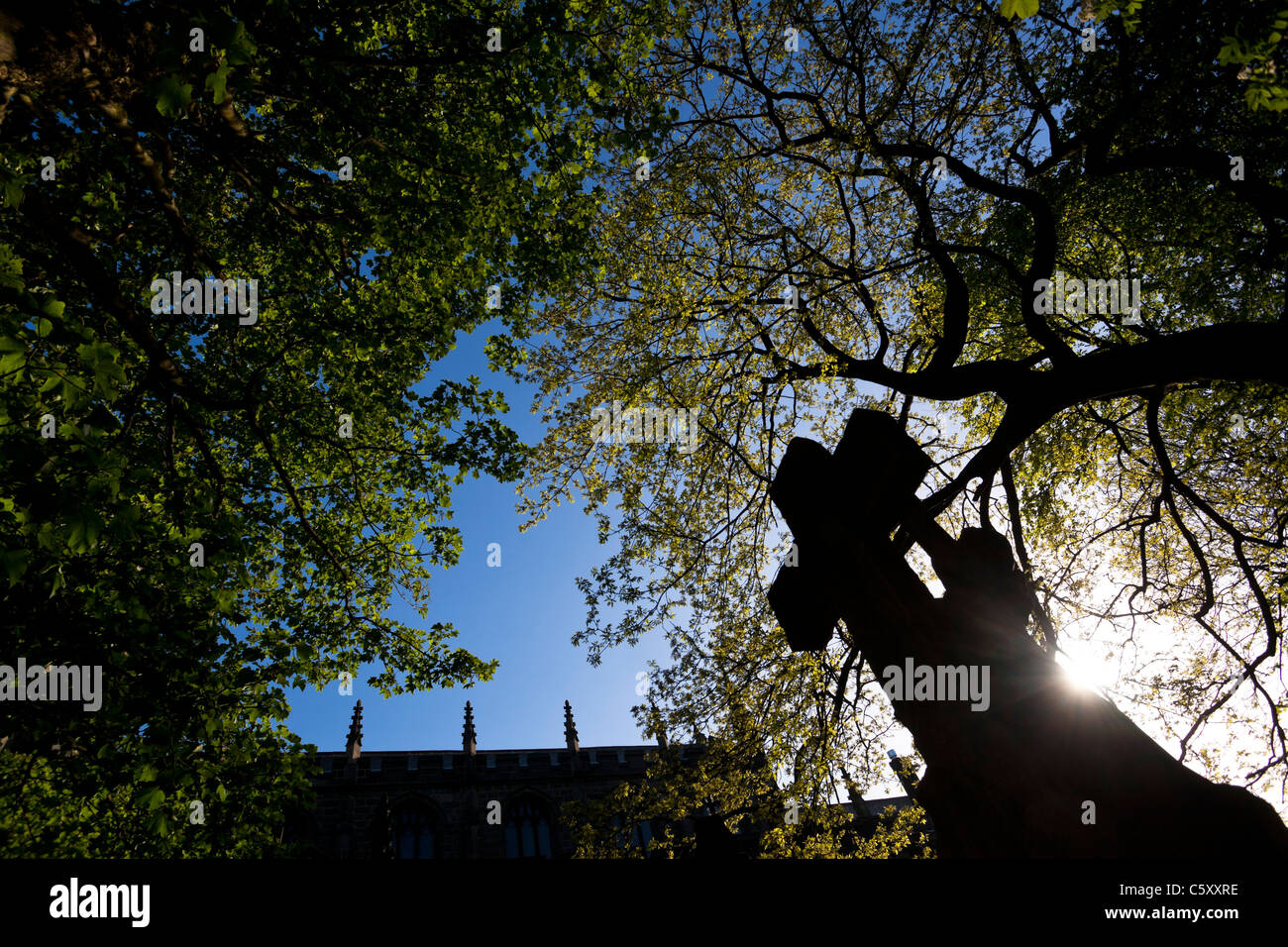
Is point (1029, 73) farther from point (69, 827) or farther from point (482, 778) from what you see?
point (482, 778)

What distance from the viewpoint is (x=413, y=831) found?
29047 millimetres

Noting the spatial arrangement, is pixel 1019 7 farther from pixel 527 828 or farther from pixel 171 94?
pixel 527 828

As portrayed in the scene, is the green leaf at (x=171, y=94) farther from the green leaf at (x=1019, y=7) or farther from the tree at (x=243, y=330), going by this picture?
the green leaf at (x=1019, y=7)

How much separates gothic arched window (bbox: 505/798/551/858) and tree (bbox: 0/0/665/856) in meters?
24.3

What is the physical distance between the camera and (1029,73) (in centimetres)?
983

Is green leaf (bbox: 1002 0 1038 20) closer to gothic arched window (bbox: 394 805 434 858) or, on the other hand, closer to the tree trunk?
the tree trunk

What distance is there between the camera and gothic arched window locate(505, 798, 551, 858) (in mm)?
29906

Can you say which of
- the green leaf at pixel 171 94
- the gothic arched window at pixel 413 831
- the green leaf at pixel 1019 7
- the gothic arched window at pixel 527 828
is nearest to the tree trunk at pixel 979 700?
the green leaf at pixel 1019 7

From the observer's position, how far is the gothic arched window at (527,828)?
29906mm

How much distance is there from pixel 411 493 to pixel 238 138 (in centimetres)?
606

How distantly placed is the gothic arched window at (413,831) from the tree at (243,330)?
2222cm

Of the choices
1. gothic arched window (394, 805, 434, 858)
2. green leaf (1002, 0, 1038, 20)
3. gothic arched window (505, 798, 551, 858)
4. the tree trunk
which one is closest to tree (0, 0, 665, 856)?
green leaf (1002, 0, 1038, 20)

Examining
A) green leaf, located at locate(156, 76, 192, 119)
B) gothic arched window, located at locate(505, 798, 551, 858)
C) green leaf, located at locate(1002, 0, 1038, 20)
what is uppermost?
green leaf, located at locate(156, 76, 192, 119)

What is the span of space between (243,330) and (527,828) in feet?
98.5
